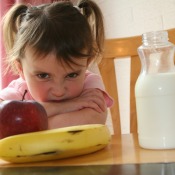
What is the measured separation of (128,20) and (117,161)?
1.43 metres

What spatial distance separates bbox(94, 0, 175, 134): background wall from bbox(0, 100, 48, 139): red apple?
1222mm

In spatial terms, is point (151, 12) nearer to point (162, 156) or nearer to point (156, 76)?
point (156, 76)

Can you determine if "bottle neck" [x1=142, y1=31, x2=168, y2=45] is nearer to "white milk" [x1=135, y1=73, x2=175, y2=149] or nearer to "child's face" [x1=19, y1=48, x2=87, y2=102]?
"white milk" [x1=135, y1=73, x2=175, y2=149]

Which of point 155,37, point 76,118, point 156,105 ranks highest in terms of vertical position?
point 155,37

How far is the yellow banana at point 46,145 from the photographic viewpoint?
511mm

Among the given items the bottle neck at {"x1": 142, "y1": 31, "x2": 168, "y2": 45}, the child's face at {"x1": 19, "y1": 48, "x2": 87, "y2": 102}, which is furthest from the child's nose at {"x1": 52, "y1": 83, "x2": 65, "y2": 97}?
the bottle neck at {"x1": 142, "y1": 31, "x2": 168, "y2": 45}

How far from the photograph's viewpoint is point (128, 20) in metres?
1.82

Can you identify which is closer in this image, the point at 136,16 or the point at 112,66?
the point at 112,66

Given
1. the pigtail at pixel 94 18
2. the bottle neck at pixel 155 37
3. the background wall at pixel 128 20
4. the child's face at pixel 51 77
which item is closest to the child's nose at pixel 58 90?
the child's face at pixel 51 77

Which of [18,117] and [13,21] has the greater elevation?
[13,21]

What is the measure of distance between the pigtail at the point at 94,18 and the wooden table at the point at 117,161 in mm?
575

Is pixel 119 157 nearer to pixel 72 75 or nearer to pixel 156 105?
pixel 156 105

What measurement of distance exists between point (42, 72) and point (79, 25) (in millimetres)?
175

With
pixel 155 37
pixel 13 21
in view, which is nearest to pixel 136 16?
pixel 13 21
